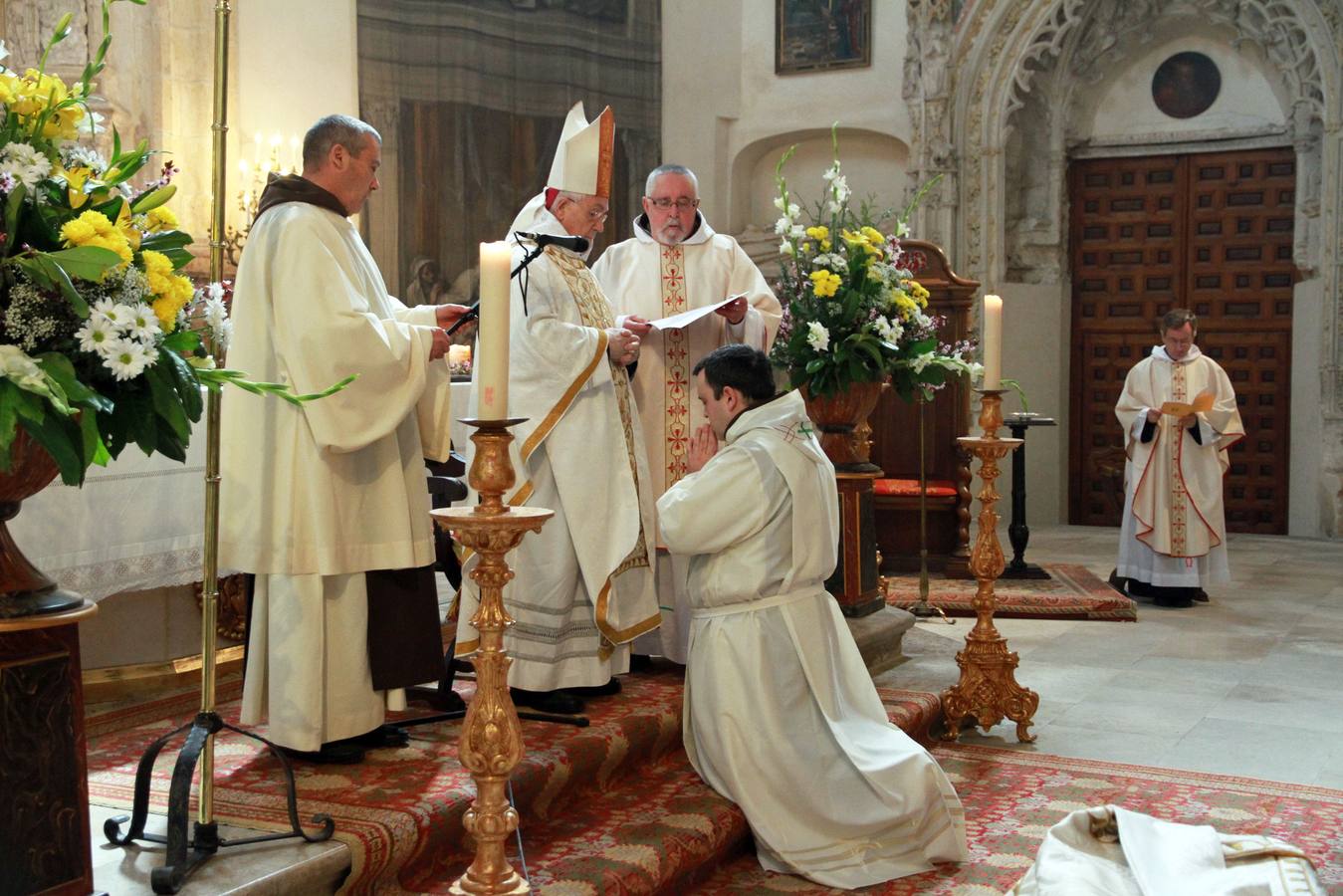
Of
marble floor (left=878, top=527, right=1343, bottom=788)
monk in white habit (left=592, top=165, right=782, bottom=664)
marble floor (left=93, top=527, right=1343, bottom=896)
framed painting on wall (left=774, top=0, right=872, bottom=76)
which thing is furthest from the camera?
framed painting on wall (left=774, top=0, right=872, bottom=76)

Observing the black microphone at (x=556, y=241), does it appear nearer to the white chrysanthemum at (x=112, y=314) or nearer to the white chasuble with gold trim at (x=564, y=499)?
the white chasuble with gold trim at (x=564, y=499)

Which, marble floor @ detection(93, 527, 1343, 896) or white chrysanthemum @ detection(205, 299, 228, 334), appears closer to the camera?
white chrysanthemum @ detection(205, 299, 228, 334)

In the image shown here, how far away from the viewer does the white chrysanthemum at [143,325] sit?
246 centimetres

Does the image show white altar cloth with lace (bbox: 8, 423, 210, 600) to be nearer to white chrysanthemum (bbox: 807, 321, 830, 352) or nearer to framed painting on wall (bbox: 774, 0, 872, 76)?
white chrysanthemum (bbox: 807, 321, 830, 352)

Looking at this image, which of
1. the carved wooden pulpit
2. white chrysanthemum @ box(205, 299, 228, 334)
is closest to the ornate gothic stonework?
the carved wooden pulpit

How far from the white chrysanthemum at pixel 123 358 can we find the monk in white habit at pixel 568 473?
187 cm

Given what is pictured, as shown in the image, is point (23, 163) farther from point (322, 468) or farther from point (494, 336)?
point (322, 468)

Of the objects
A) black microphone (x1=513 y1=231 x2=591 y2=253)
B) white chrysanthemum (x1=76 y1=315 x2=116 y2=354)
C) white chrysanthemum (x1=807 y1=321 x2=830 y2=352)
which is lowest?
white chrysanthemum (x1=76 y1=315 x2=116 y2=354)

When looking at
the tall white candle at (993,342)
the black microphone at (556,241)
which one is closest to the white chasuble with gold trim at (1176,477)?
the tall white candle at (993,342)

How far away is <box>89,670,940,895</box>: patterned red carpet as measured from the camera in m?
3.24

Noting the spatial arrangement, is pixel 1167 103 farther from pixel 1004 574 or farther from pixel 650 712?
pixel 650 712

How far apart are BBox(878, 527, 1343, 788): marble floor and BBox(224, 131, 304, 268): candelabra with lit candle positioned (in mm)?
5128

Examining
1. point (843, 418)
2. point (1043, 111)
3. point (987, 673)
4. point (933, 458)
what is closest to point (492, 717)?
point (987, 673)

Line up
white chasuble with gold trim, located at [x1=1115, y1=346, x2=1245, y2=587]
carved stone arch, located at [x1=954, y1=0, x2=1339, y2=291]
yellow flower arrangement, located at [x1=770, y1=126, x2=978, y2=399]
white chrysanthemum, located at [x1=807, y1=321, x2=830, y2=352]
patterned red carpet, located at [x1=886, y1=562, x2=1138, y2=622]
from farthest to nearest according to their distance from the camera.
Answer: carved stone arch, located at [x1=954, y1=0, x2=1339, y2=291]
white chasuble with gold trim, located at [x1=1115, y1=346, x2=1245, y2=587]
patterned red carpet, located at [x1=886, y1=562, x2=1138, y2=622]
yellow flower arrangement, located at [x1=770, y1=126, x2=978, y2=399]
white chrysanthemum, located at [x1=807, y1=321, x2=830, y2=352]
